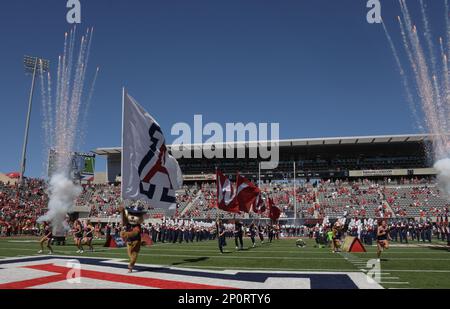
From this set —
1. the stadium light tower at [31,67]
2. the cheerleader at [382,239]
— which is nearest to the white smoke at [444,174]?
the cheerleader at [382,239]

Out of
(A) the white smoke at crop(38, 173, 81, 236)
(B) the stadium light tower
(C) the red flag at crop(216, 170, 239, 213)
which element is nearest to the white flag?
(C) the red flag at crop(216, 170, 239, 213)

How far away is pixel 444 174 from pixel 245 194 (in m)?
10.8

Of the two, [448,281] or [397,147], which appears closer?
[448,281]

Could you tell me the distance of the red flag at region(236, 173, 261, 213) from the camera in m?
23.6

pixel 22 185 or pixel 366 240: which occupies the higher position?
pixel 22 185

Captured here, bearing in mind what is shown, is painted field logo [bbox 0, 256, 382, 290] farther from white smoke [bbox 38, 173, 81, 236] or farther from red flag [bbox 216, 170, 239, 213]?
white smoke [bbox 38, 173, 81, 236]

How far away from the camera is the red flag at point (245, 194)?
23.6m

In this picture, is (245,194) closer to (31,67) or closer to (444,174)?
(444,174)

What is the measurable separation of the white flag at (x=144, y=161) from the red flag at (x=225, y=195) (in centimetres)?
693

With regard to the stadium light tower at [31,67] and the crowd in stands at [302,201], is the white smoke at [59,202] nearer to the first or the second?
the crowd in stands at [302,201]
